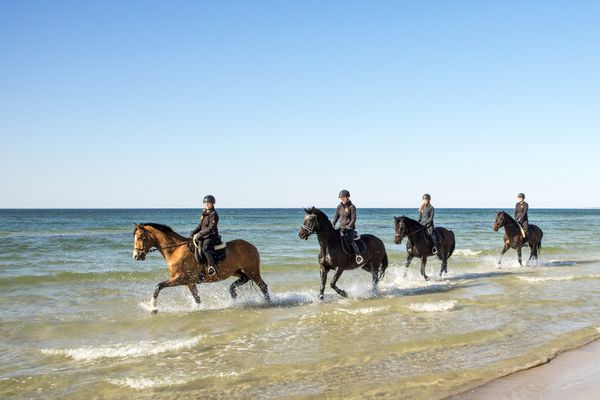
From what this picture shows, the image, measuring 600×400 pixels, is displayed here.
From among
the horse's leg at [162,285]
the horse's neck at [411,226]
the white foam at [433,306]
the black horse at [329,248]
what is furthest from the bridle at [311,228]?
the horse's neck at [411,226]

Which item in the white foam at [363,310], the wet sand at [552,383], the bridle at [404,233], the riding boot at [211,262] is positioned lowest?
the white foam at [363,310]

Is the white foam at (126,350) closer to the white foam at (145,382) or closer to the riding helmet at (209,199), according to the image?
the white foam at (145,382)

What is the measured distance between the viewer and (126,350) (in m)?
8.16

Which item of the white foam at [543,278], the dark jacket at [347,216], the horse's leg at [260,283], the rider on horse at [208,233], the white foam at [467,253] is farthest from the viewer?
the white foam at [467,253]

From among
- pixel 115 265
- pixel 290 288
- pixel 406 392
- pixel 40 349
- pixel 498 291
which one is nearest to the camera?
pixel 406 392

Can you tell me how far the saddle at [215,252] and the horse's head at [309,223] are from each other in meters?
1.90

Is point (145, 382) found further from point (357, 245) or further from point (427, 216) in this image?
point (427, 216)

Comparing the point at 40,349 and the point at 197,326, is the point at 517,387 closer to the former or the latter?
the point at 197,326

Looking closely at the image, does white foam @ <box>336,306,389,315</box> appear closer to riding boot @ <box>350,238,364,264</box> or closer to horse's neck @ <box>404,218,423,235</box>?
riding boot @ <box>350,238,364,264</box>

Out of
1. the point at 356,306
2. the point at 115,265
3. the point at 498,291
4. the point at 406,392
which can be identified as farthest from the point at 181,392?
the point at 115,265

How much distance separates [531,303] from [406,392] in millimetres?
7144

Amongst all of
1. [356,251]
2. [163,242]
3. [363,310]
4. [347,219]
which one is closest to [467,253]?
[356,251]

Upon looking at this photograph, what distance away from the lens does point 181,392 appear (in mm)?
6223

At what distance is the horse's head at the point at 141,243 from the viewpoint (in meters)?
11.3
